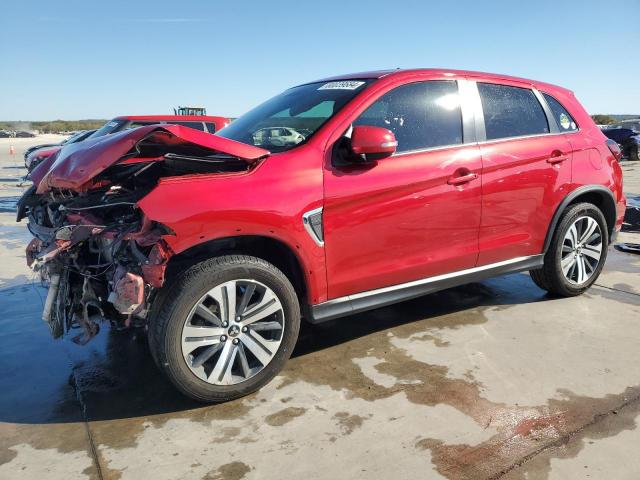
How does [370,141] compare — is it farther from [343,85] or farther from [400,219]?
[343,85]

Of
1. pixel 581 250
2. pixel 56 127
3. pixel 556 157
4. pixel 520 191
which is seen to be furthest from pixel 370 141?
pixel 56 127

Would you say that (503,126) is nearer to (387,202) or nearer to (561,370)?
(387,202)

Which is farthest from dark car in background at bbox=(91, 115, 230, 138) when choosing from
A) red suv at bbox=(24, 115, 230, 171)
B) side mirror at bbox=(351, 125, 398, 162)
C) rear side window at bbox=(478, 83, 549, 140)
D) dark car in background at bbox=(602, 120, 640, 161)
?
dark car in background at bbox=(602, 120, 640, 161)

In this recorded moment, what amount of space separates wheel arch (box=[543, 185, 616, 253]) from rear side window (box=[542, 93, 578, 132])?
512 mm

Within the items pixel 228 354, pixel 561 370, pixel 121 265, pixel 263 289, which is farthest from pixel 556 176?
pixel 121 265

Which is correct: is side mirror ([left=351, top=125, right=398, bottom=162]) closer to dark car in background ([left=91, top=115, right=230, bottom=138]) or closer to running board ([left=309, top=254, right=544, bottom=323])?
running board ([left=309, top=254, right=544, bottom=323])

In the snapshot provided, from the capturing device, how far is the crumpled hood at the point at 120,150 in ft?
8.56

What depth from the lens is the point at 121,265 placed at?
264 cm

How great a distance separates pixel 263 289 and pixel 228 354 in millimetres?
408

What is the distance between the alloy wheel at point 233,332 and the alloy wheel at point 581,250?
2646 millimetres

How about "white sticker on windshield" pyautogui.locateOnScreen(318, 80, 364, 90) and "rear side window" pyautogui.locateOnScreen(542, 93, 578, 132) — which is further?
"rear side window" pyautogui.locateOnScreen(542, 93, 578, 132)

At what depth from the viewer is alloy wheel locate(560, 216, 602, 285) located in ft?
13.7

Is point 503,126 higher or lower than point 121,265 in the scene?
higher

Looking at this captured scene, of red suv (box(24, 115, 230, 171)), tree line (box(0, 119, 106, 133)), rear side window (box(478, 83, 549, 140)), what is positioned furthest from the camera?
tree line (box(0, 119, 106, 133))
